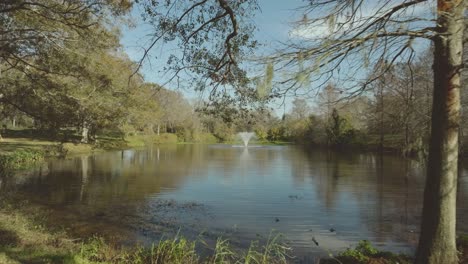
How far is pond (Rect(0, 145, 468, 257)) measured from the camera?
9742 millimetres

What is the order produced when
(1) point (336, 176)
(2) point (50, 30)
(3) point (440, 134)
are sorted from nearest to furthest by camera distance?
(3) point (440, 134), (2) point (50, 30), (1) point (336, 176)

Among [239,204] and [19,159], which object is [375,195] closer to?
[239,204]

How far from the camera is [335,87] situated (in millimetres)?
5426

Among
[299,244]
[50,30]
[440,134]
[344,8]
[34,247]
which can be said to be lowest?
[299,244]

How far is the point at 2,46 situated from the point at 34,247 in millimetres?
6881

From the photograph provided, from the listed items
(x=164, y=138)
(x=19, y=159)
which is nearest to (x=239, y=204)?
(x=19, y=159)

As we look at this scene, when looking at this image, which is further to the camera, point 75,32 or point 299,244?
point 75,32

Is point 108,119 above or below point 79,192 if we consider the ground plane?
above

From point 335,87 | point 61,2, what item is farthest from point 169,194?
point 335,87

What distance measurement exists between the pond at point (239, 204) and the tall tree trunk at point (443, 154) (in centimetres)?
392

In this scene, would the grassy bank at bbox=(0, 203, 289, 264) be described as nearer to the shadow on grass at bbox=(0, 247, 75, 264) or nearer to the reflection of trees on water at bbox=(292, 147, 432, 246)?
the shadow on grass at bbox=(0, 247, 75, 264)

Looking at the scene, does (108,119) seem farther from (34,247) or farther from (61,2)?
(34,247)

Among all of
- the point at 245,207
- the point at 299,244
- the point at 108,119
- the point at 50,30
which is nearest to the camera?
the point at 299,244

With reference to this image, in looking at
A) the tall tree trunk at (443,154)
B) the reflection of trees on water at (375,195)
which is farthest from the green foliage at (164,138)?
the tall tree trunk at (443,154)
